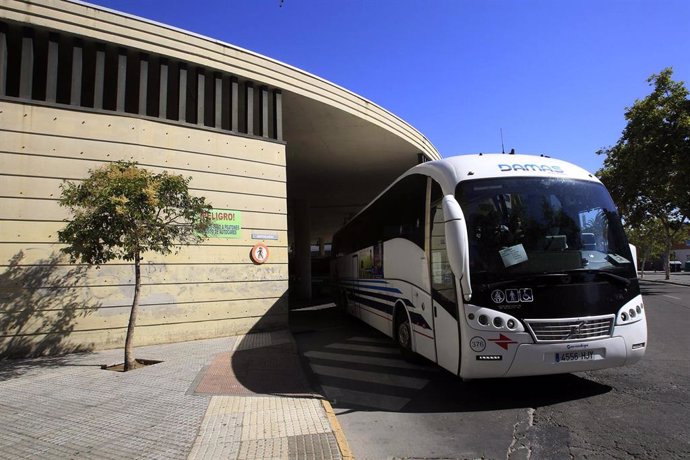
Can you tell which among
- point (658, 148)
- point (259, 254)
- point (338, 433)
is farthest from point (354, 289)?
point (658, 148)

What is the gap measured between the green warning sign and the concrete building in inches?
3.7

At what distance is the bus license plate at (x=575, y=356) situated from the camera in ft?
18.3

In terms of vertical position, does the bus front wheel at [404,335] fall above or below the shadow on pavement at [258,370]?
above

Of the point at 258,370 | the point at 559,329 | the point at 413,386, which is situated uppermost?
the point at 559,329

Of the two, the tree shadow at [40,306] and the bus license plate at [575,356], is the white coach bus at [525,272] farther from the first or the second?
the tree shadow at [40,306]

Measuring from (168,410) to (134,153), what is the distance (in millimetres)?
6548

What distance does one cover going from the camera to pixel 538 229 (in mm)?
5953

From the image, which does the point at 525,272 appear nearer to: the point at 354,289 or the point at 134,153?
the point at 354,289

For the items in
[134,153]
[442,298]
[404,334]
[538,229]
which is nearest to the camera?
[538,229]

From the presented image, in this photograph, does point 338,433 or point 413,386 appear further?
point 413,386

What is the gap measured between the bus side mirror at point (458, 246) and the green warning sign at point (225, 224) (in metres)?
6.97

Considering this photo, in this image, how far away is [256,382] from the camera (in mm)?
7121

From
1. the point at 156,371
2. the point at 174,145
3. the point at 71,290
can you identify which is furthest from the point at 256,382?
the point at 174,145

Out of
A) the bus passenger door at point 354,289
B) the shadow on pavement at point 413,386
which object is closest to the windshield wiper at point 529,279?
the shadow on pavement at point 413,386
